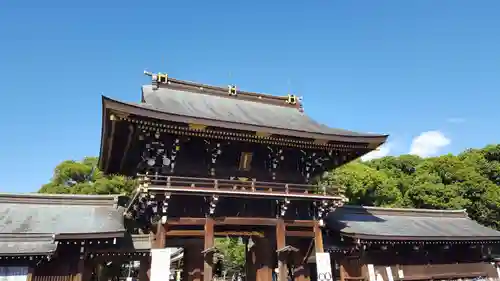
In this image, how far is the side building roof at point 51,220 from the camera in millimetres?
12484

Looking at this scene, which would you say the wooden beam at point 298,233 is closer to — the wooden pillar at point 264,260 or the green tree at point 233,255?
the wooden pillar at point 264,260

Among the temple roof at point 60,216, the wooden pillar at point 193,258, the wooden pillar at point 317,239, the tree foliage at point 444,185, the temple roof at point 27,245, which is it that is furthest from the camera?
the tree foliage at point 444,185

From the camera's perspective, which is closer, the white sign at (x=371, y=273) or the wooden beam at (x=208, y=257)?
the wooden beam at (x=208, y=257)

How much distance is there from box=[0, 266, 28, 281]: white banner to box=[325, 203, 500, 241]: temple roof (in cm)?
1226

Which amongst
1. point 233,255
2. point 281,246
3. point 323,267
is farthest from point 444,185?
point 281,246

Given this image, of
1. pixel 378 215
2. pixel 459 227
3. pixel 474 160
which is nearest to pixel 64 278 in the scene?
pixel 378 215

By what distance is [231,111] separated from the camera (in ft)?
57.7

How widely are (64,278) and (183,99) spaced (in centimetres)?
889

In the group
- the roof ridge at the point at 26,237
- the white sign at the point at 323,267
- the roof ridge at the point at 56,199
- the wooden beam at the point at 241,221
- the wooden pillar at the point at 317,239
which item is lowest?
the white sign at the point at 323,267

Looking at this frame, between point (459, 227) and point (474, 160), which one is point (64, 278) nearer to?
point (459, 227)

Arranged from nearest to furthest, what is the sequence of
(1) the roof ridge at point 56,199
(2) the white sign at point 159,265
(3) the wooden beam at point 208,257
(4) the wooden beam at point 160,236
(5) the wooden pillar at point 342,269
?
(2) the white sign at point 159,265 → (4) the wooden beam at point 160,236 → (3) the wooden beam at point 208,257 → (1) the roof ridge at point 56,199 → (5) the wooden pillar at point 342,269

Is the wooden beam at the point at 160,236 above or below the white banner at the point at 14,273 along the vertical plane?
above

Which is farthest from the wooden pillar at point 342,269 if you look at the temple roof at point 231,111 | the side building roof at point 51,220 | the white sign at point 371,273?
the side building roof at point 51,220

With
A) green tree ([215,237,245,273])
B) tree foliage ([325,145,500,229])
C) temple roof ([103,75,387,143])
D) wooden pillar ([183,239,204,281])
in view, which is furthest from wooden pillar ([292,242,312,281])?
green tree ([215,237,245,273])
